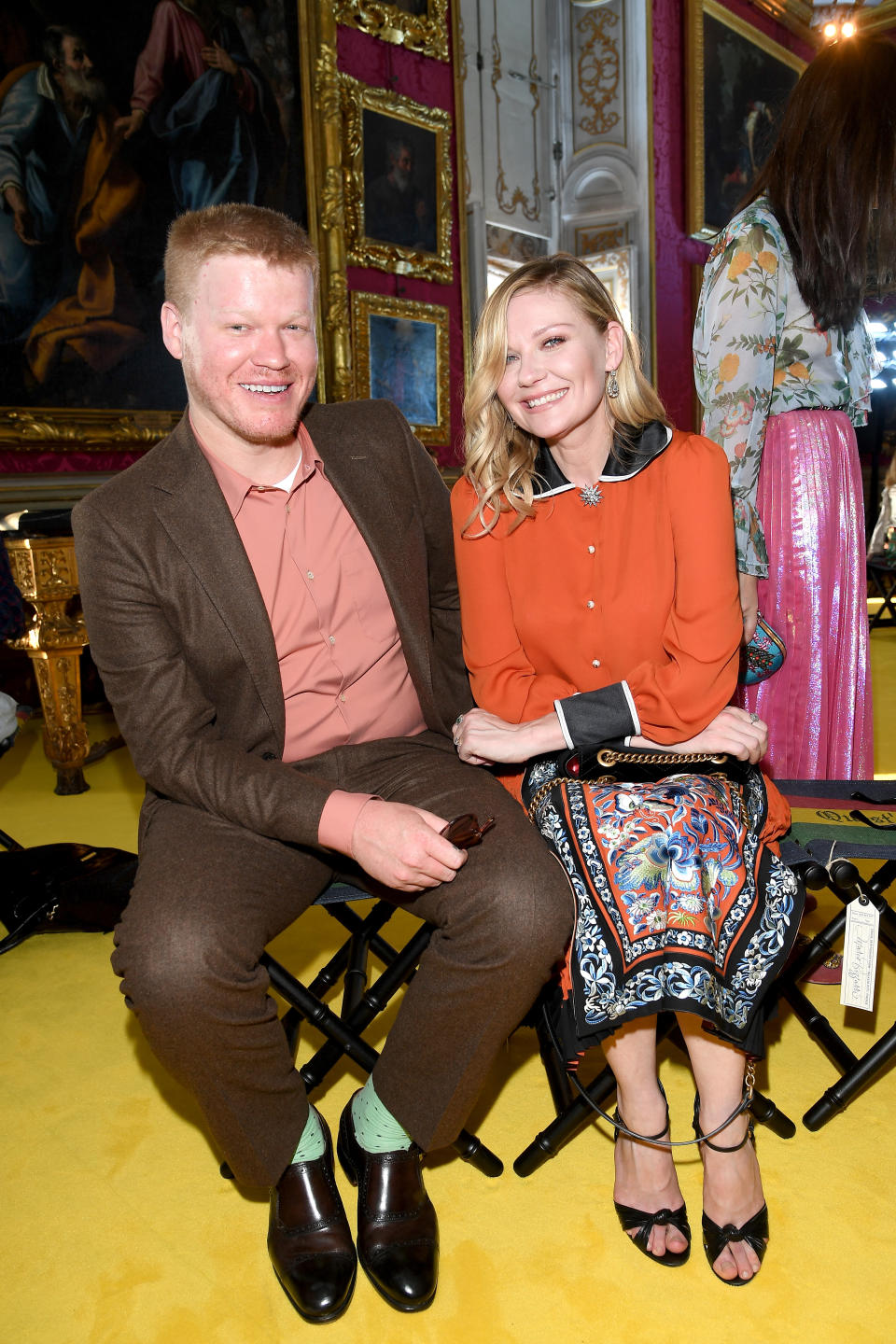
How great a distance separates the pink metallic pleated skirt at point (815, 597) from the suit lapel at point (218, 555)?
1297 mm

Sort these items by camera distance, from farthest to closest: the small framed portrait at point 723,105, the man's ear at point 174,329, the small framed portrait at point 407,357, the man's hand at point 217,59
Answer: the small framed portrait at point 723,105 → the small framed portrait at point 407,357 → the man's hand at point 217,59 → the man's ear at point 174,329

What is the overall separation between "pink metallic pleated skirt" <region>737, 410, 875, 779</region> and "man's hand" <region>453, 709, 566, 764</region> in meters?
0.84

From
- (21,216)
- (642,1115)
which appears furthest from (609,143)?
(642,1115)

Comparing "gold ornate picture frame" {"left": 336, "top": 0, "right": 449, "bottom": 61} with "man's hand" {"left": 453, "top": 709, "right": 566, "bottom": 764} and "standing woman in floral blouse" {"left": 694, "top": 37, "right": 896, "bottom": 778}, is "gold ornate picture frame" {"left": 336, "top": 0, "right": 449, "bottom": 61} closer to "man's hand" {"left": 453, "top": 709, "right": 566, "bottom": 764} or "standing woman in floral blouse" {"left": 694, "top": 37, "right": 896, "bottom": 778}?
"standing woman in floral blouse" {"left": 694, "top": 37, "right": 896, "bottom": 778}

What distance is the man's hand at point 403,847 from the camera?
5.37 ft

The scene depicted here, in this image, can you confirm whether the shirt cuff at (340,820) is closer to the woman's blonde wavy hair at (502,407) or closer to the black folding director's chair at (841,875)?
the woman's blonde wavy hair at (502,407)

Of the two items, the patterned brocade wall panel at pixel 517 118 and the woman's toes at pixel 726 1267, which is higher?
the patterned brocade wall panel at pixel 517 118

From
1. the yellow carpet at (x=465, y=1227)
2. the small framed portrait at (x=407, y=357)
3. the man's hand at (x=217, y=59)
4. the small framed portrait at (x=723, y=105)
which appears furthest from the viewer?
the small framed portrait at (x=723, y=105)

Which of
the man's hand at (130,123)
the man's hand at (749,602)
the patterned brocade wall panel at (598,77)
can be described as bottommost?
the man's hand at (749,602)

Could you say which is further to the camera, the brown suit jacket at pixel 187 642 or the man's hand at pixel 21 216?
the man's hand at pixel 21 216

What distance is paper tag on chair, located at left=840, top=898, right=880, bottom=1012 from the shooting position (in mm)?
1847

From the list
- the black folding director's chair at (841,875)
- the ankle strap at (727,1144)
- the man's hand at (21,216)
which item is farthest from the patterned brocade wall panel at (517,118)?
the ankle strap at (727,1144)

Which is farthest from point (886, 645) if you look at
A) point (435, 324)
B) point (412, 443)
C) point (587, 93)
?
point (412, 443)

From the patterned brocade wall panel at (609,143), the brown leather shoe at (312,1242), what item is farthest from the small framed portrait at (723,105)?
the brown leather shoe at (312,1242)
